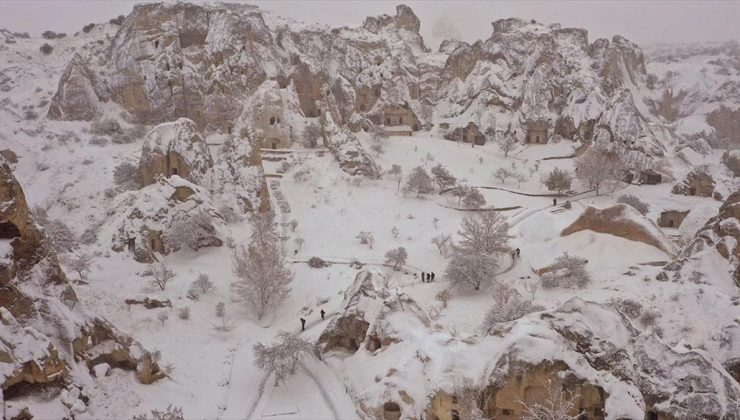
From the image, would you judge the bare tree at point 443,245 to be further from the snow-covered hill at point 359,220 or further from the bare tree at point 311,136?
the bare tree at point 311,136

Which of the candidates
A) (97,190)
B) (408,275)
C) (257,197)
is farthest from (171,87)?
(408,275)

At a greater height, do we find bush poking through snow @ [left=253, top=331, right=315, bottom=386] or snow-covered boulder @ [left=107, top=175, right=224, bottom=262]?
snow-covered boulder @ [left=107, top=175, right=224, bottom=262]

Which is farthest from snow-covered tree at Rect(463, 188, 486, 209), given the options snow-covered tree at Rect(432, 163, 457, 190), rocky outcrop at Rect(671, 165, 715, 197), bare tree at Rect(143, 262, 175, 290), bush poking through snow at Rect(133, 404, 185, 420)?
bush poking through snow at Rect(133, 404, 185, 420)

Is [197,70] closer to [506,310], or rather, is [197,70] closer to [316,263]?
[316,263]

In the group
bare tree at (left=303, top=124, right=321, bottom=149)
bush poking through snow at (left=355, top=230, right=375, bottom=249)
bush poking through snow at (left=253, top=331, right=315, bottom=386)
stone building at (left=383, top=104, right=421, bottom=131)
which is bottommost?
bush poking through snow at (left=253, top=331, right=315, bottom=386)

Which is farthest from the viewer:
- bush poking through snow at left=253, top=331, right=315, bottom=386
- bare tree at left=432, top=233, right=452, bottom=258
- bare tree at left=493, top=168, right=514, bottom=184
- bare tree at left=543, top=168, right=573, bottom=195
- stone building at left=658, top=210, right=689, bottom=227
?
bare tree at left=493, top=168, right=514, bottom=184

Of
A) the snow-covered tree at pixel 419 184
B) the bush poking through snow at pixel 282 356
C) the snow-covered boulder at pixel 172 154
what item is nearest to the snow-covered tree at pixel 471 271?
the bush poking through snow at pixel 282 356

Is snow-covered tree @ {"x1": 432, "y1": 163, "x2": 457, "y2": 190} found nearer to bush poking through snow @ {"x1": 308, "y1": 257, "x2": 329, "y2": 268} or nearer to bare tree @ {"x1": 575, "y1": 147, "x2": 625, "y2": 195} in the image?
bare tree @ {"x1": 575, "y1": 147, "x2": 625, "y2": 195}
